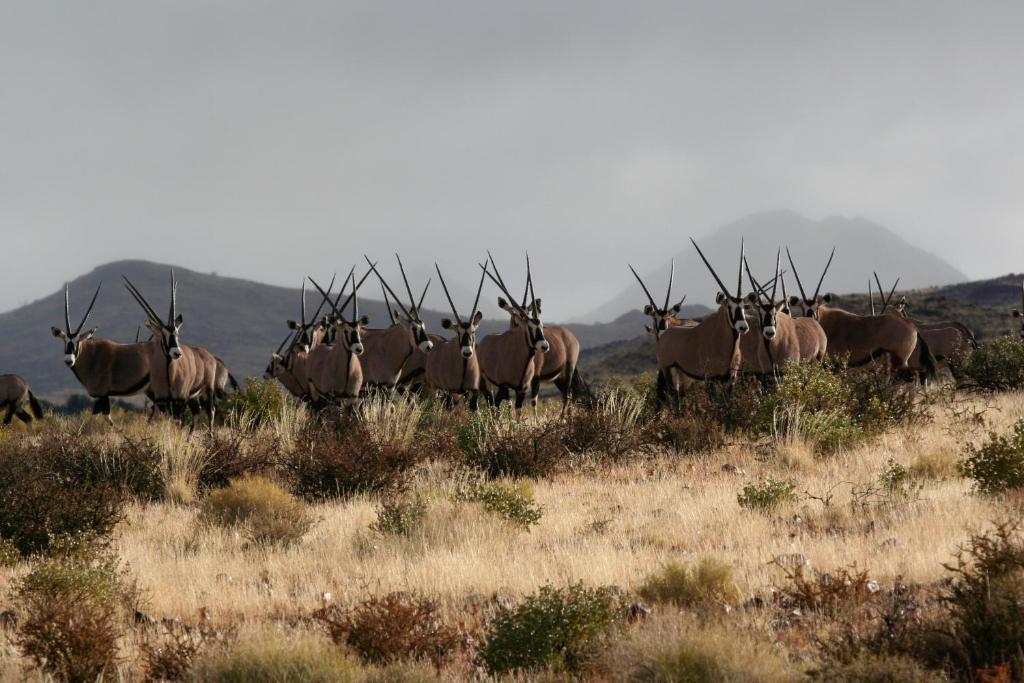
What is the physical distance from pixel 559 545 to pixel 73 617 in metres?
3.85

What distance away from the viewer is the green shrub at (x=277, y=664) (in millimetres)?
5059

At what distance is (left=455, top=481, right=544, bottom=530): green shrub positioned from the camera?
9.07m

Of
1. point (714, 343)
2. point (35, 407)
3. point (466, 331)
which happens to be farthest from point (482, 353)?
point (35, 407)

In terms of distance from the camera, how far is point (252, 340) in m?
183

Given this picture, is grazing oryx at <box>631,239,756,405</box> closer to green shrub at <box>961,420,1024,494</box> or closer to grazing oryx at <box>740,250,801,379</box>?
grazing oryx at <box>740,250,801,379</box>

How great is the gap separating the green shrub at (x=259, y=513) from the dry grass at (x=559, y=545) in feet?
0.54

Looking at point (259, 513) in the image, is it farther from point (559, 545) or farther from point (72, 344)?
point (72, 344)

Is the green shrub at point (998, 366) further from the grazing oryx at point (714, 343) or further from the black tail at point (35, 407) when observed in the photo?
the black tail at point (35, 407)

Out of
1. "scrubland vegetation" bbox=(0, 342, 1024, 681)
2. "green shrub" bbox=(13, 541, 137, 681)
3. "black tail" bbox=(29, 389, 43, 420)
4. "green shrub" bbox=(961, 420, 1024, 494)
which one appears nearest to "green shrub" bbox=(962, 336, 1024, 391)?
"scrubland vegetation" bbox=(0, 342, 1024, 681)

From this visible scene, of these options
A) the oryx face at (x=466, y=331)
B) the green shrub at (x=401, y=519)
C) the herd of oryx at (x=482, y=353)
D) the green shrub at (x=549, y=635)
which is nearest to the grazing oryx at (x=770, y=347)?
the herd of oryx at (x=482, y=353)

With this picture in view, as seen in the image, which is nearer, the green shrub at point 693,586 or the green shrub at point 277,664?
the green shrub at point 277,664

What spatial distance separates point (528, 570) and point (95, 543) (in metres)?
3.97

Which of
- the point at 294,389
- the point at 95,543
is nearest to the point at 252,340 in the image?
the point at 294,389

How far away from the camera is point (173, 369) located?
Answer: 782 inches
